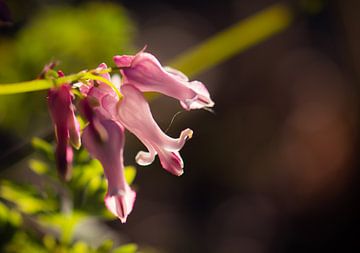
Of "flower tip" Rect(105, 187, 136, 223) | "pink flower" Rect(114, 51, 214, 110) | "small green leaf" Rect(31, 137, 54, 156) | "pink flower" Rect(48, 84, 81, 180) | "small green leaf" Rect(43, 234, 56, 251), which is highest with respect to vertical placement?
A: "pink flower" Rect(114, 51, 214, 110)

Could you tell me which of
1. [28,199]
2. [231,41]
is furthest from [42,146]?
[231,41]

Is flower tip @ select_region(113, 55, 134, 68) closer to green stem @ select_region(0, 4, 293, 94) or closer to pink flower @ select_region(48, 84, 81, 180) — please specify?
pink flower @ select_region(48, 84, 81, 180)

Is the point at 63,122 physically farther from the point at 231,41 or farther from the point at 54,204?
the point at 231,41

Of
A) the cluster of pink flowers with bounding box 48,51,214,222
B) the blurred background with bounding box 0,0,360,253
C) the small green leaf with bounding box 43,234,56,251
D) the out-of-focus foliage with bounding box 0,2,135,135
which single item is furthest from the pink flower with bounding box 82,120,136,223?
the blurred background with bounding box 0,0,360,253

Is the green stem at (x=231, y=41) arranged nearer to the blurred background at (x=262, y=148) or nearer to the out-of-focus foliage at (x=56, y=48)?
the out-of-focus foliage at (x=56, y=48)

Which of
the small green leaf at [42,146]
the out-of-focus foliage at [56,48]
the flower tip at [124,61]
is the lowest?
the small green leaf at [42,146]

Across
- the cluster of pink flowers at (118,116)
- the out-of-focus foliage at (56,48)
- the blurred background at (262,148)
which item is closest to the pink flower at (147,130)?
the cluster of pink flowers at (118,116)

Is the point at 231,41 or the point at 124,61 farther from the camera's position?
the point at 231,41
